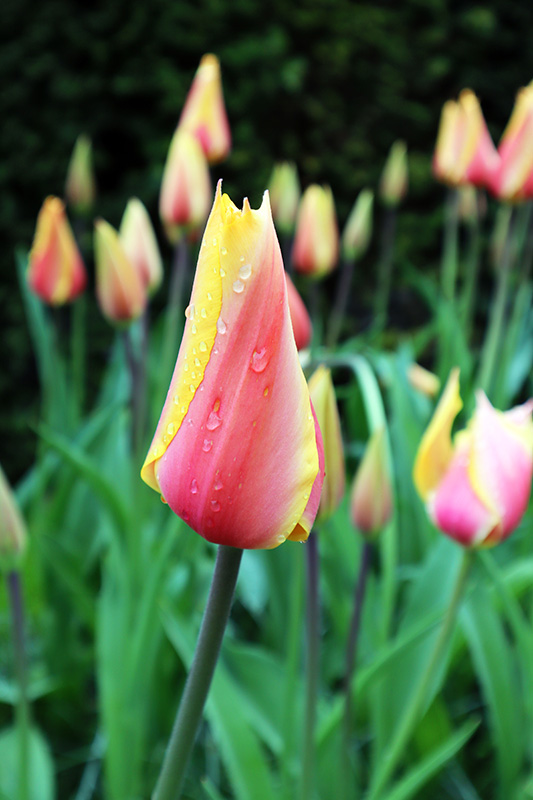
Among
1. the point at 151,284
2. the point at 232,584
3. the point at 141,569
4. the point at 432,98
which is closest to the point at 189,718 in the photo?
the point at 232,584

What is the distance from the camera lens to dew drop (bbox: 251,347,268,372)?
26cm

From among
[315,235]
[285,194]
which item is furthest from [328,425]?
[285,194]

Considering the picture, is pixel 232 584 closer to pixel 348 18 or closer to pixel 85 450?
pixel 85 450

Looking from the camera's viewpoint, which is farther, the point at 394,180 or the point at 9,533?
the point at 394,180

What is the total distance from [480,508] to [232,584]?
0.37m

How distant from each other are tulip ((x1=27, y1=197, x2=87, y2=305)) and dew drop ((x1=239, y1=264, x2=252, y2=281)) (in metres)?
0.90

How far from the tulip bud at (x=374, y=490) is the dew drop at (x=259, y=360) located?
1.33 feet

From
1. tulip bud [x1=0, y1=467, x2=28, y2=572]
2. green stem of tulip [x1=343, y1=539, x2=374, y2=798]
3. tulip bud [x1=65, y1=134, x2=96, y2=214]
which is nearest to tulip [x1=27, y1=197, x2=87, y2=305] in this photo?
tulip bud [x1=65, y1=134, x2=96, y2=214]

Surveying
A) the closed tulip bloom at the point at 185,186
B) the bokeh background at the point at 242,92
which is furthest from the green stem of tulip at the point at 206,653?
the bokeh background at the point at 242,92

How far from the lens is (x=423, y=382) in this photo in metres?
1.40

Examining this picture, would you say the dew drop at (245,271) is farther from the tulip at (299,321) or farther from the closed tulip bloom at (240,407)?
the tulip at (299,321)

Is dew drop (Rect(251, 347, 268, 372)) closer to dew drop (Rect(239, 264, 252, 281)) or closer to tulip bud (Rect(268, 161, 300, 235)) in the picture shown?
dew drop (Rect(239, 264, 252, 281))

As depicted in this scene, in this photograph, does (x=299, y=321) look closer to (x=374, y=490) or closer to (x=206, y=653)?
(x=374, y=490)

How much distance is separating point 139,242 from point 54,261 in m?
0.18
